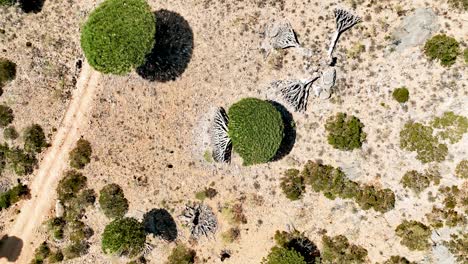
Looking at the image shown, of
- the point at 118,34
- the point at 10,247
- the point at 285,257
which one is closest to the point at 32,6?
the point at 118,34

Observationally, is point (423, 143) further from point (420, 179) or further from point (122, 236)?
point (122, 236)

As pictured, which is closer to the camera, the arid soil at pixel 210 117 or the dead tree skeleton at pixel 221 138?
the dead tree skeleton at pixel 221 138

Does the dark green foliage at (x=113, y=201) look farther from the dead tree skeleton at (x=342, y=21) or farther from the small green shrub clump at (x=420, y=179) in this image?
the small green shrub clump at (x=420, y=179)

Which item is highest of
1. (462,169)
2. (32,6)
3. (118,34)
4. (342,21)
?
(342,21)

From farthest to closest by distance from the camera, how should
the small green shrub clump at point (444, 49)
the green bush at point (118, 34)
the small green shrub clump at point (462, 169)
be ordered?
the small green shrub clump at point (462, 169), the small green shrub clump at point (444, 49), the green bush at point (118, 34)

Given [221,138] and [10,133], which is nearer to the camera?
[221,138]

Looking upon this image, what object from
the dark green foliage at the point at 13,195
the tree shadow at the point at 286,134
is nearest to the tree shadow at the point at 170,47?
the tree shadow at the point at 286,134

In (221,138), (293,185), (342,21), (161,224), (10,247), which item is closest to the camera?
(221,138)

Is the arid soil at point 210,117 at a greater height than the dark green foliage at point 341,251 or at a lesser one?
greater
